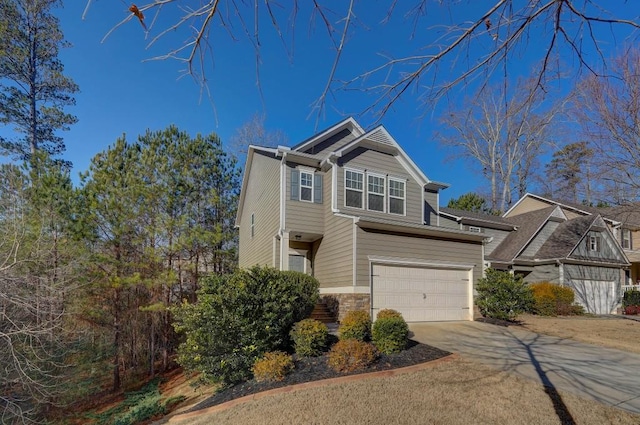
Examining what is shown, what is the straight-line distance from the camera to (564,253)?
1850cm

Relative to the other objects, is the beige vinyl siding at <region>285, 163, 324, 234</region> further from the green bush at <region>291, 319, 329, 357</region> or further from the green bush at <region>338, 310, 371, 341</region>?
the green bush at <region>291, 319, 329, 357</region>

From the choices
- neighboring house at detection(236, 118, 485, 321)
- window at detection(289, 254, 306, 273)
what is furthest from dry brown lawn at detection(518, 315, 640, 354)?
window at detection(289, 254, 306, 273)

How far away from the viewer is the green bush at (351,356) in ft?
21.9

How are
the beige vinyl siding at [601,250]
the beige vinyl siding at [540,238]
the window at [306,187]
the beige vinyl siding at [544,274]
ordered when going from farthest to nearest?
the beige vinyl siding at [540,238]
the beige vinyl siding at [601,250]
the beige vinyl siding at [544,274]
the window at [306,187]

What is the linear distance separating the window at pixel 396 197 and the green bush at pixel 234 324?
7.72 metres

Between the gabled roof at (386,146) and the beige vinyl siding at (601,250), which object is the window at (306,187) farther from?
the beige vinyl siding at (601,250)

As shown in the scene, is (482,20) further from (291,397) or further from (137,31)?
(291,397)

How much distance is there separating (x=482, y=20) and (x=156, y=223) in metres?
14.1

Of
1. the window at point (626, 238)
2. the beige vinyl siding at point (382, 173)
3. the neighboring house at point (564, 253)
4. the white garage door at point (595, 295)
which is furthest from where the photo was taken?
the window at point (626, 238)

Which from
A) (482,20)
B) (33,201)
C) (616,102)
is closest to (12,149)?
(33,201)

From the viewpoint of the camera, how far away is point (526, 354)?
8.11 metres

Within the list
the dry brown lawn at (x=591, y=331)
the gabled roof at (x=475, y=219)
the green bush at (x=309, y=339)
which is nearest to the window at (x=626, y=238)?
the gabled roof at (x=475, y=219)

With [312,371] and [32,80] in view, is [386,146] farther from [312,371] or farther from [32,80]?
[32,80]

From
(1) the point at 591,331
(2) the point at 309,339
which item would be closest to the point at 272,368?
(2) the point at 309,339
